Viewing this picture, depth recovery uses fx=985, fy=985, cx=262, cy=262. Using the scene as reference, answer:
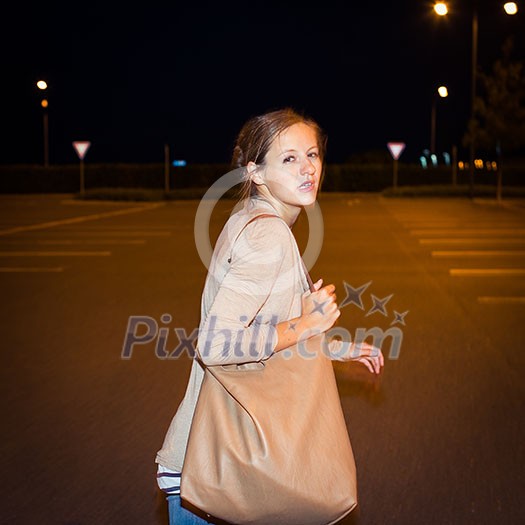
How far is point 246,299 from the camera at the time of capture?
89.4 inches

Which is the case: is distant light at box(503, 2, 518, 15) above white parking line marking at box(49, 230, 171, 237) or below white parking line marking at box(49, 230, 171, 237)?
above

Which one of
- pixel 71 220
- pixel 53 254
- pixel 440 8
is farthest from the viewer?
pixel 440 8

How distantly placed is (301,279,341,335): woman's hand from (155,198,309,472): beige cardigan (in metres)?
0.02

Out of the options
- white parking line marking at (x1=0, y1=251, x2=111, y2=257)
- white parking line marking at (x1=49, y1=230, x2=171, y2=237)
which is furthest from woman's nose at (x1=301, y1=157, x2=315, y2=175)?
white parking line marking at (x1=49, y1=230, x2=171, y2=237)

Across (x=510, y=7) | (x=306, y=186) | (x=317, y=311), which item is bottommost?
(x=317, y=311)

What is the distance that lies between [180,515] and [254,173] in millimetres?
880

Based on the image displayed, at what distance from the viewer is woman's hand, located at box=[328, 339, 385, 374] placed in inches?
110

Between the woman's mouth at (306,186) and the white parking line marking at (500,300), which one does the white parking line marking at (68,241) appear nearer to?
the white parking line marking at (500,300)

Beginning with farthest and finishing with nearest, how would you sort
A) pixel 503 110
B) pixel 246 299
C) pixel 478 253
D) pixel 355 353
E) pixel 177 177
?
pixel 177 177 < pixel 503 110 < pixel 478 253 < pixel 355 353 < pixel 246 299

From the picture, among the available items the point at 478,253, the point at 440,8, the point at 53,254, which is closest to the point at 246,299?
the point at 53,254

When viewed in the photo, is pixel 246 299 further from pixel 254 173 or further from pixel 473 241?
pixel 473 241

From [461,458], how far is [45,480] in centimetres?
218

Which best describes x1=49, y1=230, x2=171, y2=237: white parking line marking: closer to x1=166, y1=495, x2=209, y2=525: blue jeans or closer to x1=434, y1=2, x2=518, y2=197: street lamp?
x1=434, y1=2, x2=518, y2=197: street lamp

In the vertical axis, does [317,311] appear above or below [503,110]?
below
